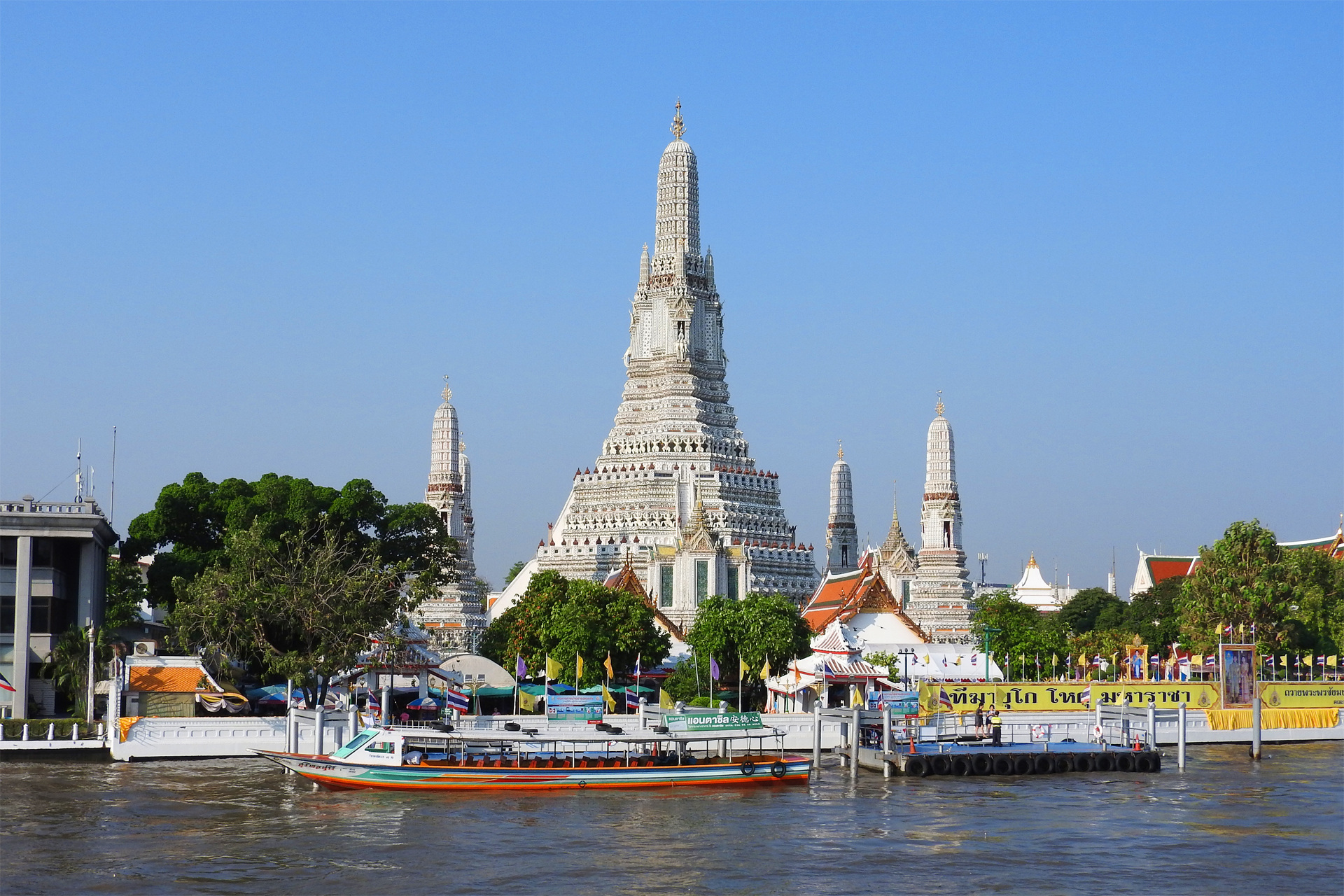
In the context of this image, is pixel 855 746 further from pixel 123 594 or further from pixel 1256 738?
pixel 123 594

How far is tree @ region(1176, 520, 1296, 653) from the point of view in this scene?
8575cm

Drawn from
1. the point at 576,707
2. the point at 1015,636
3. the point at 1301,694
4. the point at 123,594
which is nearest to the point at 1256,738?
the point at 1301,694

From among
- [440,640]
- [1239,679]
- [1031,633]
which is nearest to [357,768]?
[1239,679]

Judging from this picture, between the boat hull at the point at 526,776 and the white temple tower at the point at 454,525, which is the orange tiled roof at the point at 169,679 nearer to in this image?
the boat hull at the point at 526,776

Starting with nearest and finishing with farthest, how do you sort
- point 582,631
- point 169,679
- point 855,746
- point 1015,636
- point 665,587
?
point 855,746
point 169,679
point 582,631
point 1015,636
point 665,587

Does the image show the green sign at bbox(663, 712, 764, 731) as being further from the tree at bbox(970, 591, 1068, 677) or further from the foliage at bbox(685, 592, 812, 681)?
the tree at bbox(970, 591, 1068, 677)

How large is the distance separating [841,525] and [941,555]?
20.7m

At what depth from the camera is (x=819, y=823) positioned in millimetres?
44812

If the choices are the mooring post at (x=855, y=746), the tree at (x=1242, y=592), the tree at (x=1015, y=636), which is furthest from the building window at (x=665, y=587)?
the mooring post at (x=855, y=746)

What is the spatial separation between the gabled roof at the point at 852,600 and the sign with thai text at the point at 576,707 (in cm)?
2815

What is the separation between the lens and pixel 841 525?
14075 cm

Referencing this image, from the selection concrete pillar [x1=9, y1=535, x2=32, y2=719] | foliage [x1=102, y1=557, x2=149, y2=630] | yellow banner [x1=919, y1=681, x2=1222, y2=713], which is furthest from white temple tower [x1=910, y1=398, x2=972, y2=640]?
concrete pillar [x1=9, y1=535, x2=32, y2=719]

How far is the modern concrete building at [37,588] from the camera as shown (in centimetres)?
Result: 6212

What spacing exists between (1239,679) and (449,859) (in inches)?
1674
